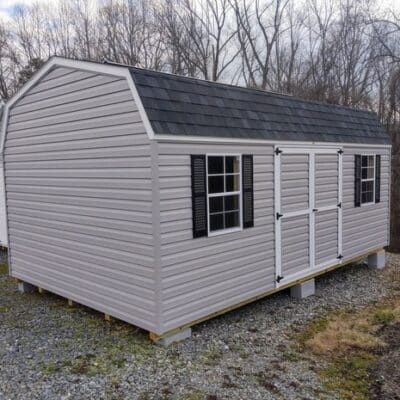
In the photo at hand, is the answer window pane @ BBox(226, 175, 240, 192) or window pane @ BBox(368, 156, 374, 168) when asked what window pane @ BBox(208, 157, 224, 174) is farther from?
window pane @ BBox(368, 156, 374, 168)

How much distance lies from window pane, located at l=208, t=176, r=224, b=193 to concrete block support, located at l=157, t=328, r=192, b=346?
1.59 metres

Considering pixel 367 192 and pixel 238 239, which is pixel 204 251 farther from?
pixel 367 192

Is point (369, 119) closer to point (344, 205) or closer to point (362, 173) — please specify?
point (362, 173)

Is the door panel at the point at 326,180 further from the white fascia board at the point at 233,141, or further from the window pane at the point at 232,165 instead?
the window pane at the point at 232,165

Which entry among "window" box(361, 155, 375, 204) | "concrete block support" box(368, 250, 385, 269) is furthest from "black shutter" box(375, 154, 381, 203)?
"concrete block support" box(368, 250, 385, 269)

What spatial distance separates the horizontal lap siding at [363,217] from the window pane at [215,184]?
2.96m

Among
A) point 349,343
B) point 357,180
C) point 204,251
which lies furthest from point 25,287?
point 357,180

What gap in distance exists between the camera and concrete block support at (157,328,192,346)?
4.15 meters

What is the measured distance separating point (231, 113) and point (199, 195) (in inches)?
47.4

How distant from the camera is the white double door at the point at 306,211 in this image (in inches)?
213

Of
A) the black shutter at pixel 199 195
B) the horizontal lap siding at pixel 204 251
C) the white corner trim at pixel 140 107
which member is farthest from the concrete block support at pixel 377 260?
the white corner trim at pixel 140 107

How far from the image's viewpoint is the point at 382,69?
15.5 metres

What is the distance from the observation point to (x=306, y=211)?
585 centimetres

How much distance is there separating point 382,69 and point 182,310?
589 inches
